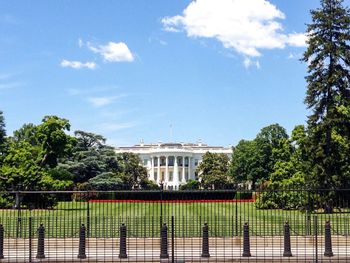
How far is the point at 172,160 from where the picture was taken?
6545 inches


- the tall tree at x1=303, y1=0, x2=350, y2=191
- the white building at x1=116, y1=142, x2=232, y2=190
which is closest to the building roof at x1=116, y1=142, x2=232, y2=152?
the white building at x1=116, y1=142, x2=232, y2=190

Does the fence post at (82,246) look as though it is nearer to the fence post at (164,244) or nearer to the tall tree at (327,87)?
the fence post at (164,244)

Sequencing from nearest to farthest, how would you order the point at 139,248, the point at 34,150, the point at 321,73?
the point at 139,248 → the point at 321,73 → the point at 34,150

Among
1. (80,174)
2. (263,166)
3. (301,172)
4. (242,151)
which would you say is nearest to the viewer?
(301,172)

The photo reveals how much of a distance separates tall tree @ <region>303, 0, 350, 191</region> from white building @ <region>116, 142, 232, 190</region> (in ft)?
392

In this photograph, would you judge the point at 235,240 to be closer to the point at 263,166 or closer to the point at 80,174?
the point at 80,174

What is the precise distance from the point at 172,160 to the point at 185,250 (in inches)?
5774

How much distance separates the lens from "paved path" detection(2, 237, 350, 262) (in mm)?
17641

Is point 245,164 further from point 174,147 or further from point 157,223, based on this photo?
point 157,223

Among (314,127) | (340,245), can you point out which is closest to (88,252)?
(340,245)

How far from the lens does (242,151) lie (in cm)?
10806

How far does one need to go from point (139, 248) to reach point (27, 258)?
429 centimetres

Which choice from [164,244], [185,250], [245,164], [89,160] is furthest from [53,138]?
[245,164]

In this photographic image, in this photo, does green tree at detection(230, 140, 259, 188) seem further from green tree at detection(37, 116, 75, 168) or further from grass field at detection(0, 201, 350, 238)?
grass field at detection(0, 201, 350, 238)
